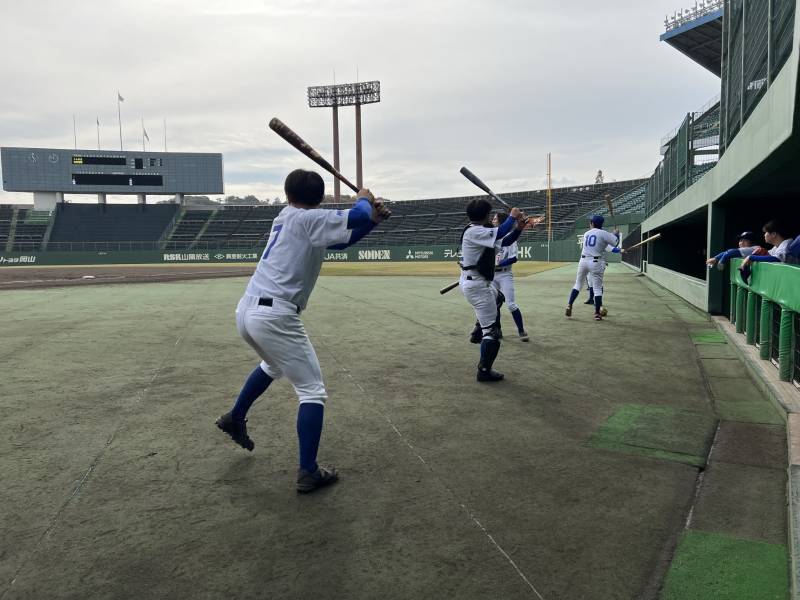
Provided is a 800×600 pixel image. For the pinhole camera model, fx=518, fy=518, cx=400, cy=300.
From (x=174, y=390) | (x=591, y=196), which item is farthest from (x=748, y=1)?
(x=591, y=196)

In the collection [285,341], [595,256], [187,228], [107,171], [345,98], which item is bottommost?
[285,341]

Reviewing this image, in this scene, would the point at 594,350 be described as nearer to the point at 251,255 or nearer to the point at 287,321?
the point at 287,321

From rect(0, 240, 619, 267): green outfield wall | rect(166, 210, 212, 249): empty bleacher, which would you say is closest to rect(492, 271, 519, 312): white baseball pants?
rect(0, 240, 619, 267): green outfield wall

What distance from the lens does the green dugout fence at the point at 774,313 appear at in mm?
4789

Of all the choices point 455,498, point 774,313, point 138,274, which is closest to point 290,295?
point 455,498

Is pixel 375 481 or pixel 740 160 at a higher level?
pixel 740 160

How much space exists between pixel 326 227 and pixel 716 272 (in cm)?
930

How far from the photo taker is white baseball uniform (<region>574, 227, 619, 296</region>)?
9.95m

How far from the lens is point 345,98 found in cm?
7344

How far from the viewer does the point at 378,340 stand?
7.95m

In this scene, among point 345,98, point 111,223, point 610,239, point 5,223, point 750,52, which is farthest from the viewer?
point 345,98

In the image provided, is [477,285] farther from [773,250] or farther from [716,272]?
[716,272]

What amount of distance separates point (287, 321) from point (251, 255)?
1988 inches

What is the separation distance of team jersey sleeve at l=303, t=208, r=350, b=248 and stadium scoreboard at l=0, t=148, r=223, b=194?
6751 centimetres
